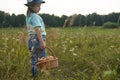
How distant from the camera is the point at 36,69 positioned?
15.3 ft

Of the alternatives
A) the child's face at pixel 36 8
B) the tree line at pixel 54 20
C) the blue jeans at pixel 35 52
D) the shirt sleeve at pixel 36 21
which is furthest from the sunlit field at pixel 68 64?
the child's face at pixel 36 8

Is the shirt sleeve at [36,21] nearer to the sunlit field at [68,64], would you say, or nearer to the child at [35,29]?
the child at [35,29]

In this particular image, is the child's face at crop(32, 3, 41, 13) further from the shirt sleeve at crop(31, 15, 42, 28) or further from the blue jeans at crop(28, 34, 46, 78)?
the blue jeans at crop(28, 34, 46, 78)

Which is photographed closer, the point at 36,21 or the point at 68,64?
the point at 36,21

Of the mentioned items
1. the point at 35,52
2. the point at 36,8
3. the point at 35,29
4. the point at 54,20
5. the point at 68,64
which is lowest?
the point at 54,20

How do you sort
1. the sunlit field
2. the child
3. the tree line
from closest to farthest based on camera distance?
the sunlit field → the child → the tree line

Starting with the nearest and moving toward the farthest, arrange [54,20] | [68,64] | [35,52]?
1. [35,52]
2. [68,64]
3. [54,20]

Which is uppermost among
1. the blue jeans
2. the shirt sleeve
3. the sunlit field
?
the shirt sleeve

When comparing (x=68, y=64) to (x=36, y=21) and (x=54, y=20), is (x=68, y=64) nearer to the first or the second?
(x=36, y=21)

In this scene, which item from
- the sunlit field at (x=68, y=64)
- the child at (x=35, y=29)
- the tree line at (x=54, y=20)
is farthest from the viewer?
the tree line at (x=54, y=20)

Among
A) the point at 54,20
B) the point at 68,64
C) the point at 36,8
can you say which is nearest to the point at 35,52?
the point at 36,8

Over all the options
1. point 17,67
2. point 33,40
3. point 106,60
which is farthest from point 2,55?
point 106,60

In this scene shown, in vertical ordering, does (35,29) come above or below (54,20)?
above

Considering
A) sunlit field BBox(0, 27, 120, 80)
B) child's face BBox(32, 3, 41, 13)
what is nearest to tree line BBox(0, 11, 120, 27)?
sunlit field BBox(0, 27, 120, 80)
